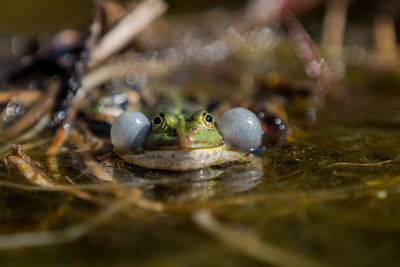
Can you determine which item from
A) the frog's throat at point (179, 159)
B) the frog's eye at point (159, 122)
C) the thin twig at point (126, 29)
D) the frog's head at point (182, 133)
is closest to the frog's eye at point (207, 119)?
the frog's head at point (182, 133)

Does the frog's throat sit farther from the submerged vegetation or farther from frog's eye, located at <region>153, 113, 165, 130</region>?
frog's eye, located at <region>153, 113, 165, 130</region>

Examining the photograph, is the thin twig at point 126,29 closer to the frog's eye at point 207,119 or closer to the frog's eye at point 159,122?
the frog's eye at point 159,122

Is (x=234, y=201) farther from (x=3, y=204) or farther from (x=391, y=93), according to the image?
(x=391, y=93)

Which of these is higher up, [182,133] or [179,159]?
[182,133]

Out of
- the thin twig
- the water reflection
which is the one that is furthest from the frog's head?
the thin twig

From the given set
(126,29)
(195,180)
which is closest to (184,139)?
(195,180)

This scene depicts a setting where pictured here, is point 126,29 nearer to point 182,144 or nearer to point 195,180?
point 182,144

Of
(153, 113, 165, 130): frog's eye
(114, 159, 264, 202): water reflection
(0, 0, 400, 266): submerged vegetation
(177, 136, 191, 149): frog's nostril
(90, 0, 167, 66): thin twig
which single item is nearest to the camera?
(0, 0, 400, 266): submerged vegetation
